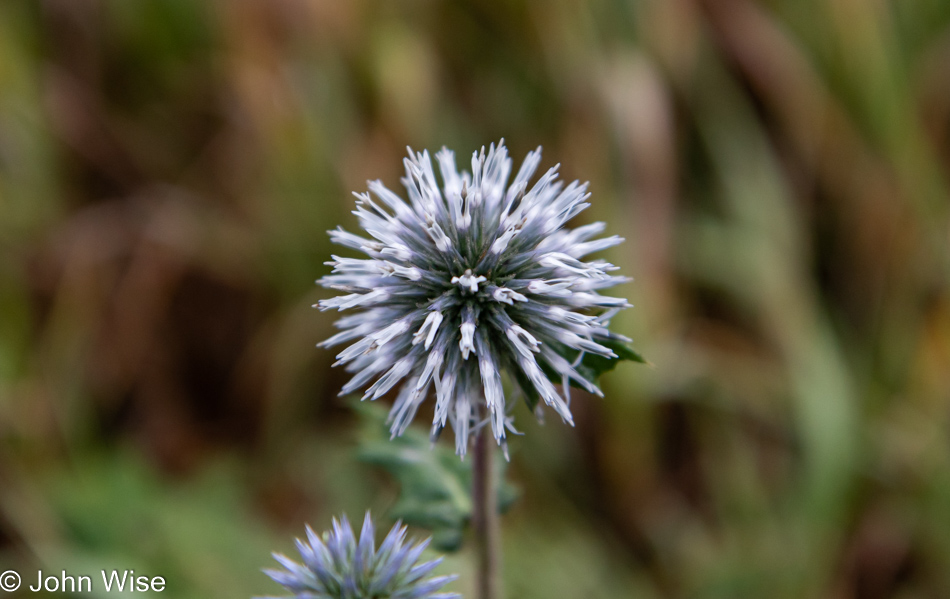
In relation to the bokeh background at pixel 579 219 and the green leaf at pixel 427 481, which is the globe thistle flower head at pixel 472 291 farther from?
the bokeh background at pixel 579 219

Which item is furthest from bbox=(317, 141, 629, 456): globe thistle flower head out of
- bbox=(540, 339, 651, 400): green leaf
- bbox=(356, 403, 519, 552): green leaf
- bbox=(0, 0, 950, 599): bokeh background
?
bbox=(0, 0, 950, 599): bokeh background

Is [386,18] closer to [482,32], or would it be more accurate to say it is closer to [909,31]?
[482,32]

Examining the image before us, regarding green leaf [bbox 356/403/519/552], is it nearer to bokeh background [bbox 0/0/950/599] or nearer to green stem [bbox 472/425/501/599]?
green stem [bbox 472/425/501/599]

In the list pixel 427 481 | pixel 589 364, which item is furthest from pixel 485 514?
pixel 589 364

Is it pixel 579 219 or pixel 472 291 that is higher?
pixel 579 219

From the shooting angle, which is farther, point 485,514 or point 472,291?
point 485,514

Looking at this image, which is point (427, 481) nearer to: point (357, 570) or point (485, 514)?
point (485, 514)
